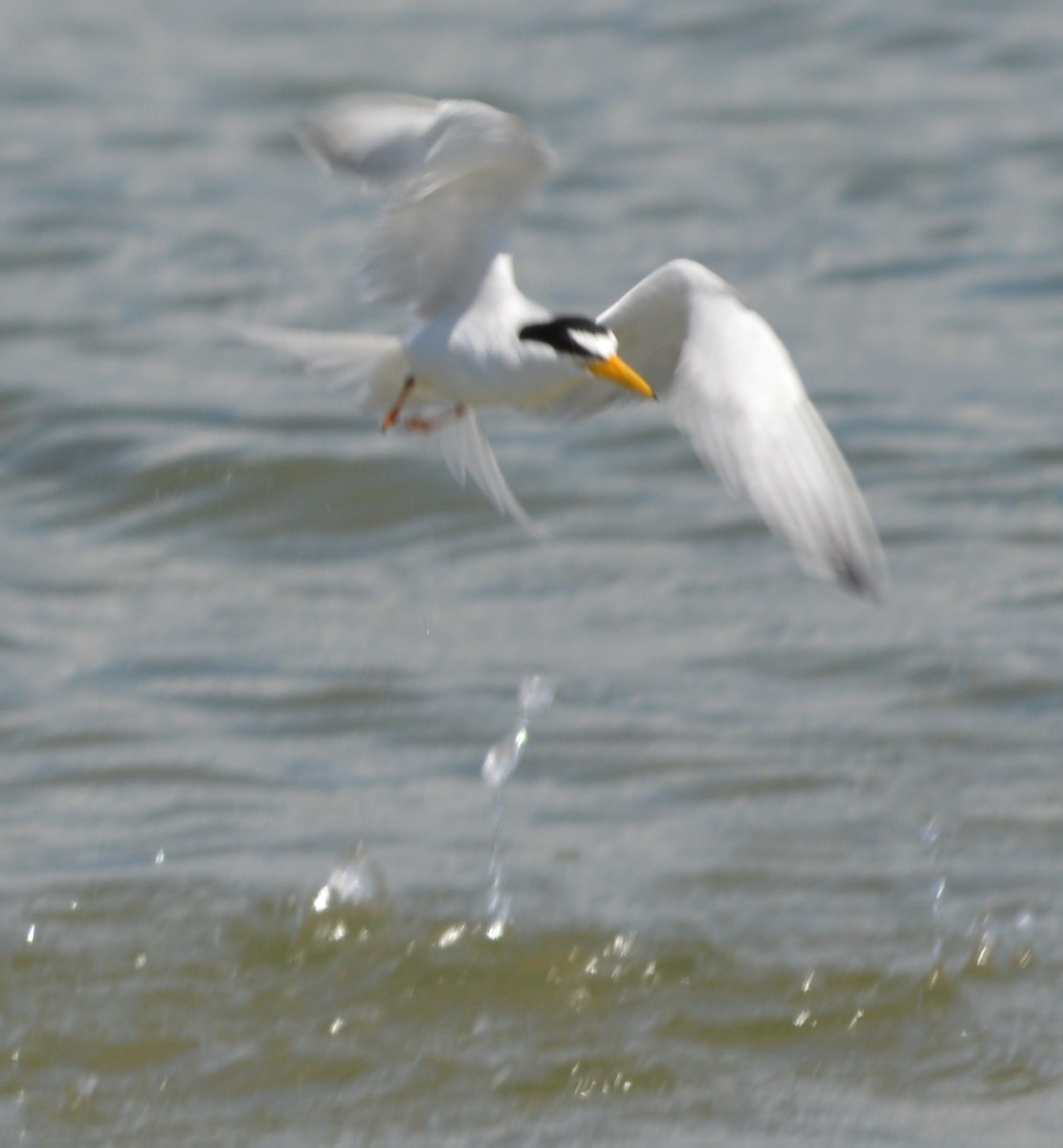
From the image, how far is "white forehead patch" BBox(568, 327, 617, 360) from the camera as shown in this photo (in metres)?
5.23

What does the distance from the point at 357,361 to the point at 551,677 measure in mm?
1930

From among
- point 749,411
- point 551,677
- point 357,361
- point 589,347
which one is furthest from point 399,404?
point 551,677

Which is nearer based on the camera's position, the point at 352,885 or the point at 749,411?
the point at 749,411

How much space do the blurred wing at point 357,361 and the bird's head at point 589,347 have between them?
645 millimetres

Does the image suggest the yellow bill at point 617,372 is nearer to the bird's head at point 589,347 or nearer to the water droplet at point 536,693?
the bird's head at point 589,347

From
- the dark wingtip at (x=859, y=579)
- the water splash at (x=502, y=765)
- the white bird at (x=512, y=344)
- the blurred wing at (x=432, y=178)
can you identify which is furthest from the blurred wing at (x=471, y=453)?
the dark wingtip at (x=859, y=579)

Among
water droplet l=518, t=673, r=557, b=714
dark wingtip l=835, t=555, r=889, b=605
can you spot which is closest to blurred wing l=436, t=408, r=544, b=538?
dark wingtip l=835, t=555, r=889, b=605

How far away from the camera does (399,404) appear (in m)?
5.86

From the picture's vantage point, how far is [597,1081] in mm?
5309

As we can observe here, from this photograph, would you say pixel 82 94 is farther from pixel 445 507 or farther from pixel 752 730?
pixel 752 730

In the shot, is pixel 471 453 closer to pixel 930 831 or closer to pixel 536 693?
pixel 536 693

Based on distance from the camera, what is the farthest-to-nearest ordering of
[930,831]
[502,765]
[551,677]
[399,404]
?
1. [551,677]
2. [502,765]
3. [930,831]
4. [399,404]

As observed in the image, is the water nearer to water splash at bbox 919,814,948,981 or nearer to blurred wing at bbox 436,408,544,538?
water splash at bbox 919,814,948,981

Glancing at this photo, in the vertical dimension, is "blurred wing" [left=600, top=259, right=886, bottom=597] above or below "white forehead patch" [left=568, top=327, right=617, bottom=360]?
below
